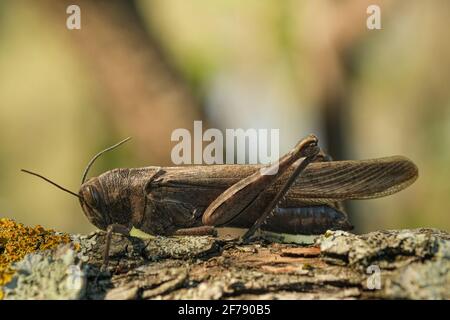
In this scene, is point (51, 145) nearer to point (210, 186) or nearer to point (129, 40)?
point (129, 40)

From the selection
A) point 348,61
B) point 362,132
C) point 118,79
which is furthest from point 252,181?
point 362,132

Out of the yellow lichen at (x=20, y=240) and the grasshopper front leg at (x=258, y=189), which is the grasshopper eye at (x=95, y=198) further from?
the grasshopper front leg at (x=258, y=189)

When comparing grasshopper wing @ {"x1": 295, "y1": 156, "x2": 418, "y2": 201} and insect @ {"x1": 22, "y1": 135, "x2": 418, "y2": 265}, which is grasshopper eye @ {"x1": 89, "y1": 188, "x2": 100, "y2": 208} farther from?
grasshopper wing @ {"x1": 295, "y1": 156, "x2": 418, "y2": 201}

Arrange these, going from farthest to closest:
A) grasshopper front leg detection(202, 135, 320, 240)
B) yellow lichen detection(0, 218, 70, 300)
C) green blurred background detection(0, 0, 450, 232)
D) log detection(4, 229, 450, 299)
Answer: green blurred background detection(0, 0, 450, 232), grasshopper front leg detection(202, 135, 320, 240), yellow lichen detection(0, 218, 70, 300), log detection(4, 229, 450, 299)

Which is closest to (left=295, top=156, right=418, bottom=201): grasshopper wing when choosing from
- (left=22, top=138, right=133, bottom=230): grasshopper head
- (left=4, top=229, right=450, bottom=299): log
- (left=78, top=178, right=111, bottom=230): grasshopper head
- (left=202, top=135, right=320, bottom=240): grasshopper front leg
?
(left=202, top=135, right=320, bottom=240): grasshopper front leg

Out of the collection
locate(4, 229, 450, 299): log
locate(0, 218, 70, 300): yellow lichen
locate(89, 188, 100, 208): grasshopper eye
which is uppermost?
locate(89, 188, 100, 208): grasshopper eye

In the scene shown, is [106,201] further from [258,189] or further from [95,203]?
[258,189]

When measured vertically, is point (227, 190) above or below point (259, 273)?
above

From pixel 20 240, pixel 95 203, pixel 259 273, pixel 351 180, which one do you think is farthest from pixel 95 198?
pixel 351 180
